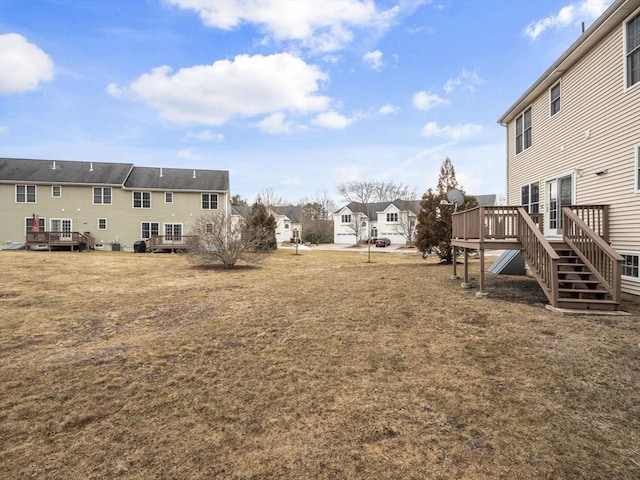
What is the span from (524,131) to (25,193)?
36.3 meters

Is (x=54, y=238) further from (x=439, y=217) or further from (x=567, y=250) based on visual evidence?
(x=567, y=250)

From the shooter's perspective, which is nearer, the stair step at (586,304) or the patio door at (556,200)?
the stair step at (586,304)

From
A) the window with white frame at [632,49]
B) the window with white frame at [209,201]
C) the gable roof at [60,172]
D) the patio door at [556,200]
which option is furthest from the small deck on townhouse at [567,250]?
the gable roof at [60,172]

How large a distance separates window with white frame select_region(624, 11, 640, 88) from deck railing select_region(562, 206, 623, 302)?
3.12 metres

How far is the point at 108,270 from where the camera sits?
588 inches

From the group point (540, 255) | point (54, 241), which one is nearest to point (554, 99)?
point (540, 255)

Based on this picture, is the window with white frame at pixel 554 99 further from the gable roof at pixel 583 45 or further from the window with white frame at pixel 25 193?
the window with white frame at pixel 25 193

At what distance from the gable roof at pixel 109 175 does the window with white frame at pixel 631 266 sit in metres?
28.4

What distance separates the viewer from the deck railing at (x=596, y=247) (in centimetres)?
684

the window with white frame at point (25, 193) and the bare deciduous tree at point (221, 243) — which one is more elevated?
the window with white frame at point (25, 193)

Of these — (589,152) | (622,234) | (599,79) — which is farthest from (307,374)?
(599,79)

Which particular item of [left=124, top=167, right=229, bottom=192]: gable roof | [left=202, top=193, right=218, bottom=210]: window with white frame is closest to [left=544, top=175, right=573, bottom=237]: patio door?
[left=124, top=167, right=229, bottom=192]: gable roof

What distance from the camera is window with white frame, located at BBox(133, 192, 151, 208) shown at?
2972 centimetres

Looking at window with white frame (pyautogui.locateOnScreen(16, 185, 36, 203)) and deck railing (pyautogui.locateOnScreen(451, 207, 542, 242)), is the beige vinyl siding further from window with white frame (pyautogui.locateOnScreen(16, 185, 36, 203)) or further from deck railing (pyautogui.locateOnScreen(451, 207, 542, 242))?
window with white frame (pyautogui.locateOnScreen(16, 185, 36, 203))
